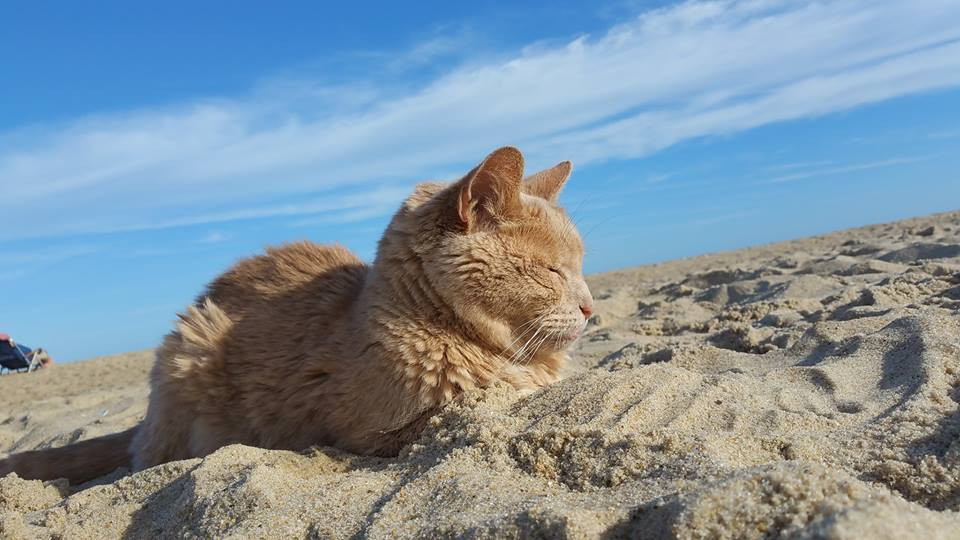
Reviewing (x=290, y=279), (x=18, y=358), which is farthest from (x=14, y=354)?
(x=290, y=279)

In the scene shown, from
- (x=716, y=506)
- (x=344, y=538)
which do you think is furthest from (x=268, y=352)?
(x=716, y=506)

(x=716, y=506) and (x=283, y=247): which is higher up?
(x=283, y=247)

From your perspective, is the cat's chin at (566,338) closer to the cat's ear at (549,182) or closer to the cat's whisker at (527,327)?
the cat's whisker at (527,327)

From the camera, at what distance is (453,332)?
2.83m

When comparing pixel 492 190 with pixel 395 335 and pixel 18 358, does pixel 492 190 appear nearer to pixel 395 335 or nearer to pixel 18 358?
pixel 395 335

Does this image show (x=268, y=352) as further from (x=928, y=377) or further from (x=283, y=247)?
(x=928, y=377)

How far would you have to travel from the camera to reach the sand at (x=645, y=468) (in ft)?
4.56

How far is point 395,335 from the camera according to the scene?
108 inches

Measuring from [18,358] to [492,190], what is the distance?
15.2m

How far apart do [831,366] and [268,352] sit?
255 cm

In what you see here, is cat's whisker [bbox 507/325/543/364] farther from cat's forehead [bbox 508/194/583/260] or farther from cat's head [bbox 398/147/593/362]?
cat's forehead [bbox 508/194/583/260]

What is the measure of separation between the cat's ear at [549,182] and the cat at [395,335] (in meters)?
0.31

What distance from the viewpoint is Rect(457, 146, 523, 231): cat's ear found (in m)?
2.74

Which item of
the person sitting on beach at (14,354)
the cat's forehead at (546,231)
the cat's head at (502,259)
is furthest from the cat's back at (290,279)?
the person sitting on beach at (14,354)
